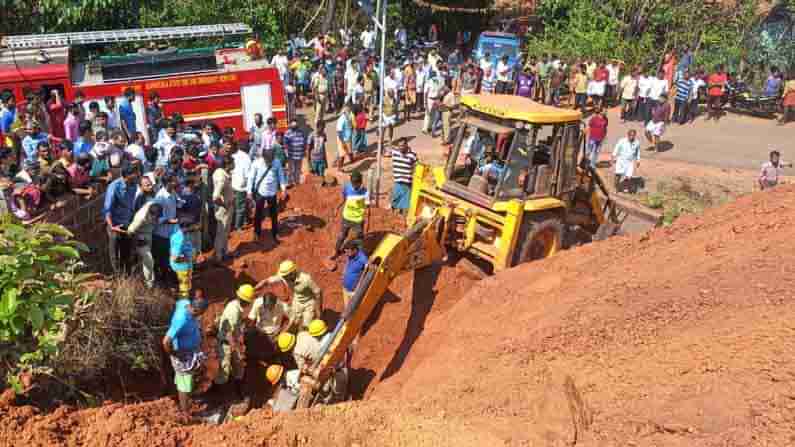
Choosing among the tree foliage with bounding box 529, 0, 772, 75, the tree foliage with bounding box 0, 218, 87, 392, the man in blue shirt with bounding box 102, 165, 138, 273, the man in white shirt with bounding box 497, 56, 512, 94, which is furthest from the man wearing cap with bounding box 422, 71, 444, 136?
the tree foliage with bounding box 0, 218, 87, 392

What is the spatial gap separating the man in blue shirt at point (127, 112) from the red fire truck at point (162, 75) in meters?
0.61

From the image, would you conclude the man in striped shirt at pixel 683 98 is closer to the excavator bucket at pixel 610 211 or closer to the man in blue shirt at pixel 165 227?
the excavator bucket at pixel 610 211

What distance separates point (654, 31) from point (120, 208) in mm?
18112

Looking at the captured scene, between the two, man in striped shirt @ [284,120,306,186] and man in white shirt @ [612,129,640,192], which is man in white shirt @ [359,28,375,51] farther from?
man in white shirt @ [612,129,640,192]

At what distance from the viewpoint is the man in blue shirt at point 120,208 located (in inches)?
303

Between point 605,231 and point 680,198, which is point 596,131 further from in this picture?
point 605,231

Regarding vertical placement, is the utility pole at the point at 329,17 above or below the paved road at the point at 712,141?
above

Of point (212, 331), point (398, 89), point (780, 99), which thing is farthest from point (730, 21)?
point (212, 331)

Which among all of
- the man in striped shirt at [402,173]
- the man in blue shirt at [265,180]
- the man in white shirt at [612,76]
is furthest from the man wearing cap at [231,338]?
the man in white shirt at [612,76]

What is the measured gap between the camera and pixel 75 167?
8.07 m

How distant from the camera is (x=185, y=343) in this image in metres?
6.50

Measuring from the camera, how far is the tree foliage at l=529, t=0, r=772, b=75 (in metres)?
19.9

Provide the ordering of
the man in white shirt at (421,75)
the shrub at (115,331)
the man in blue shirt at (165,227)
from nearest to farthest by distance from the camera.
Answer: the shrub at (115,331) → the man in blue shirt at (165,227) → the man in white shirt at (421,75)

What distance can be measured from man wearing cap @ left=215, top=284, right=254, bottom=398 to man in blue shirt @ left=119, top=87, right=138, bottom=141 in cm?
567
